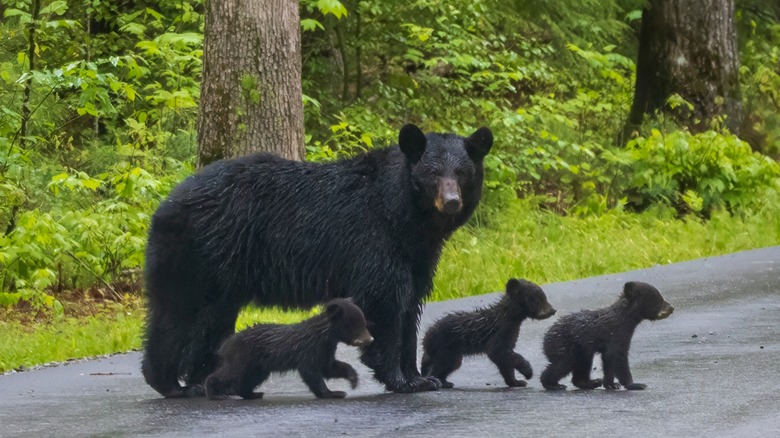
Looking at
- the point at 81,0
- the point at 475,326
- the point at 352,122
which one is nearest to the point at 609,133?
the point at 352,122

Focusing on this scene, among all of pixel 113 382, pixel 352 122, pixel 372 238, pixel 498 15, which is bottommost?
pixel 113 382

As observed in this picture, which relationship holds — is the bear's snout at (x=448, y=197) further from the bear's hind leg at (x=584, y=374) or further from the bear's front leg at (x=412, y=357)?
the bear's hind leg at (x=584, y=374)

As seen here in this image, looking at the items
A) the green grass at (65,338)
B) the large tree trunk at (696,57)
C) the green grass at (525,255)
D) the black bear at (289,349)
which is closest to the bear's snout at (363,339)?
the black bear at (289,349)

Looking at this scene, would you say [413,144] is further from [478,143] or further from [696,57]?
[696,57]

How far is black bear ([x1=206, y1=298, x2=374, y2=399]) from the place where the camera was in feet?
23.2

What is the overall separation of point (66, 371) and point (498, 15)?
1038 cm

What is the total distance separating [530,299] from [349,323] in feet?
4.51

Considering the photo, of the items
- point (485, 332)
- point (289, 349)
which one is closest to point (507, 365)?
point (485, 332)

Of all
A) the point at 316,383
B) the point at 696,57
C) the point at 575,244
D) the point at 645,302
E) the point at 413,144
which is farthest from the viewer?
the point at 696,57

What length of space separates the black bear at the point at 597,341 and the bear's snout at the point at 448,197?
969 mm

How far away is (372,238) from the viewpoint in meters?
7.56

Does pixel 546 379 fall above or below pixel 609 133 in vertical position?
below

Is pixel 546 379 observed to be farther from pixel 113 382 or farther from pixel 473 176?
pixel 113 382

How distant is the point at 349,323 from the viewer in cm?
706
